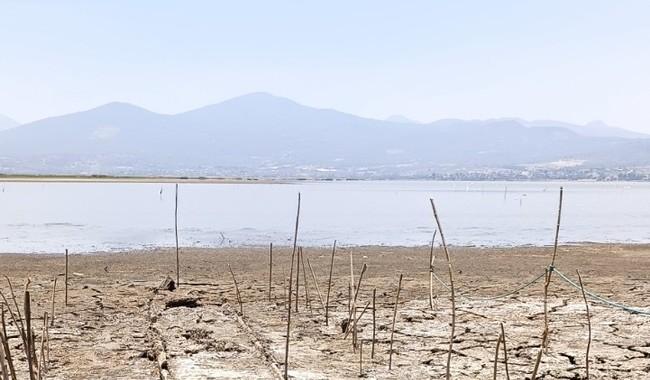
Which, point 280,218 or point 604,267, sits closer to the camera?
point 604,267

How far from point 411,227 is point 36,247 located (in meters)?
16.2

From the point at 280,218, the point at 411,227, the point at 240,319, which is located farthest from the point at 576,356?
the point at 280,218

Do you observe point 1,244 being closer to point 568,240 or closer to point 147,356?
point 147,356

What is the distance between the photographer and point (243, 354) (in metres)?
7.93

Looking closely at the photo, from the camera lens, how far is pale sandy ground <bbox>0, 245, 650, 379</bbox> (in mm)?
7477

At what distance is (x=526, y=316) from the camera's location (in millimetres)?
10031

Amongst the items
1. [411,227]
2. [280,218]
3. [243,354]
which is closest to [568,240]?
[411,227]

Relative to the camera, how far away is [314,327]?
31.0 feet

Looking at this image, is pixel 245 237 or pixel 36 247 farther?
pixel 245 237

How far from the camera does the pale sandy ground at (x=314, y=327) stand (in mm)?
7477

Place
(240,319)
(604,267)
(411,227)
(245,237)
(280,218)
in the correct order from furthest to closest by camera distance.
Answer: (280,218)
(411,227)
(245,237)
(604,267)
(240,319)

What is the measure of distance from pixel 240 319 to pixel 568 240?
18.7 metres

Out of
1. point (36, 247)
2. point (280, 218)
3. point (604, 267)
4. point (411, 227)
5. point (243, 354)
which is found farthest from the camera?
point (280, 218)

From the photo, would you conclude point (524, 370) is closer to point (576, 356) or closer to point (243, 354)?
point (576, 356)
